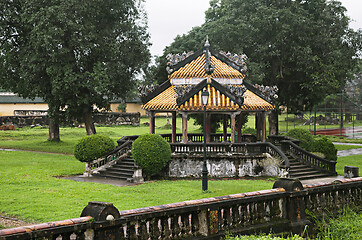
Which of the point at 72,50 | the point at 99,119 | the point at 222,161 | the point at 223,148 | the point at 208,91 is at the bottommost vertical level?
the point at 222,161

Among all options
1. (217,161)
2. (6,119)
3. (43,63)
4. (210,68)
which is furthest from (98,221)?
(6,119)

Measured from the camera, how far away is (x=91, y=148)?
25594 mm

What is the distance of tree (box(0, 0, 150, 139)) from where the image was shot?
33094 millimetres

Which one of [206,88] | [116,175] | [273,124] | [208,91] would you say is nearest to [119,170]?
[116,175]

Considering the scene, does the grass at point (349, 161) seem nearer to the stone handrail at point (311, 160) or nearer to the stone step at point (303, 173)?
the stone handrail at point (311, 160)

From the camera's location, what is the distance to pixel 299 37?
37.9 meters

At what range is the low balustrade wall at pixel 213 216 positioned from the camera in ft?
26.2

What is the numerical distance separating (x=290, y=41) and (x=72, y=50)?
62.0ft

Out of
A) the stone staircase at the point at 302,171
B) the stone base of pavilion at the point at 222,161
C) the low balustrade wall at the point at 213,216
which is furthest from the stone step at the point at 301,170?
the low balustrade wall at the point at 213,216

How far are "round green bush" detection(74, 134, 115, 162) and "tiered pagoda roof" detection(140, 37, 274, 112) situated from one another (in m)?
3.48

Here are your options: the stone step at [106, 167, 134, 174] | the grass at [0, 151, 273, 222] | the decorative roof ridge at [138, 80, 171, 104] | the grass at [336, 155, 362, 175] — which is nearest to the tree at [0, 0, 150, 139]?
the decorative roof ridge at [138, 80, 171, 104]

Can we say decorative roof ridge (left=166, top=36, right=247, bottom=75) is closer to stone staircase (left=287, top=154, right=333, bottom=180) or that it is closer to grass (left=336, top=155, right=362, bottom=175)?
stone staircase (left=287, top=154, right=333, bottom=180)

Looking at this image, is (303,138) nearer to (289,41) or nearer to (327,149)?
(327,149)

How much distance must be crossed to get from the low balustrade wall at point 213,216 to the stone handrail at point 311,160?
13046 millimetres
